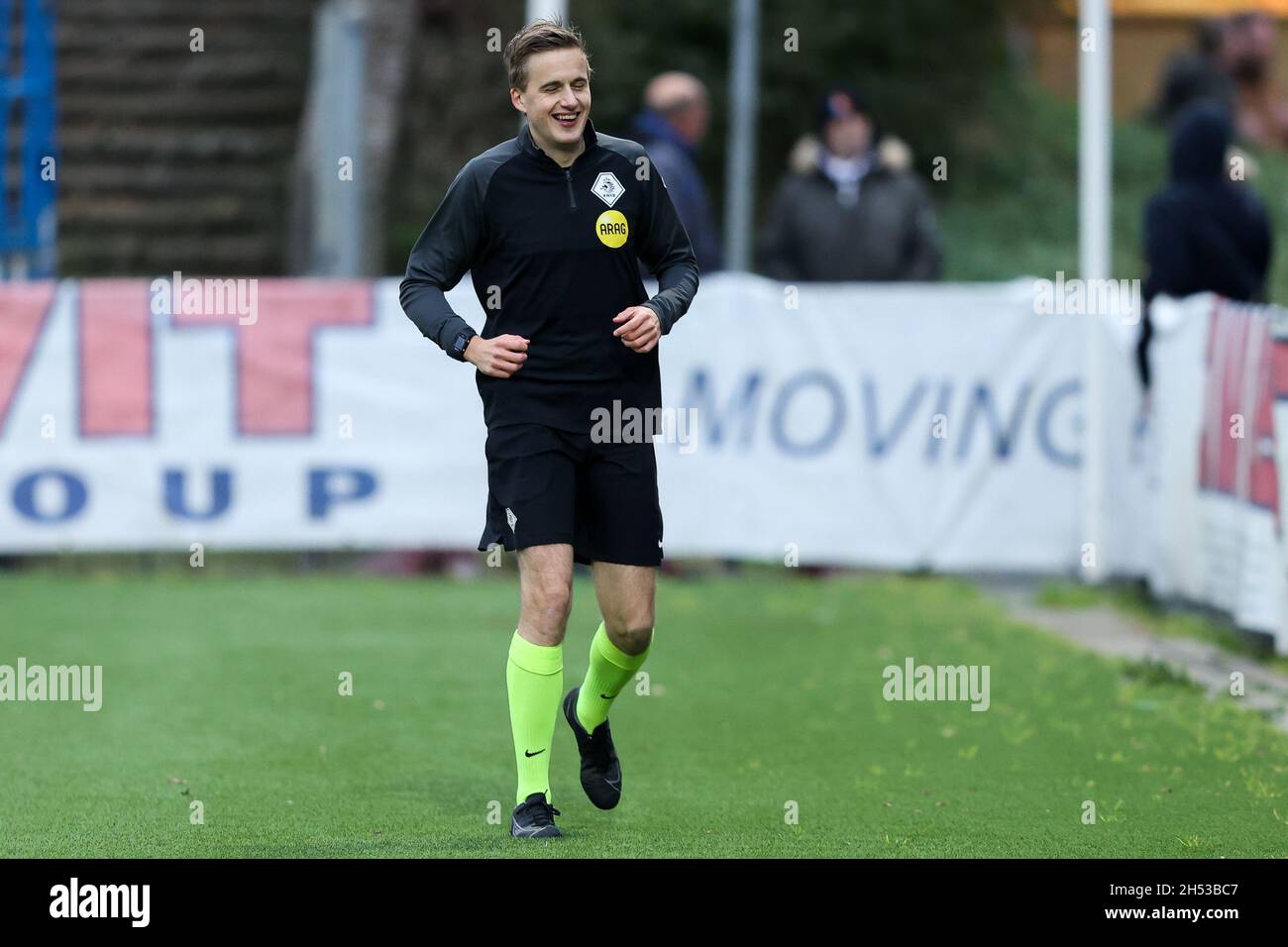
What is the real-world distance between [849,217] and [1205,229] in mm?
2733

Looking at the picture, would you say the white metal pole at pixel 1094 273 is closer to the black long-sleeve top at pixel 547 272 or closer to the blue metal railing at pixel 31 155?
the black long-sleeve top at pixel 547 272

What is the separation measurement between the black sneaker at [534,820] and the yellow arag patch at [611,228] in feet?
5.21

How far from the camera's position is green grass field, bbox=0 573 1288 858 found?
6.77m

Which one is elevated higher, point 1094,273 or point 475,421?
point 1094,273

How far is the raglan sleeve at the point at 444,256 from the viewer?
6.79 m

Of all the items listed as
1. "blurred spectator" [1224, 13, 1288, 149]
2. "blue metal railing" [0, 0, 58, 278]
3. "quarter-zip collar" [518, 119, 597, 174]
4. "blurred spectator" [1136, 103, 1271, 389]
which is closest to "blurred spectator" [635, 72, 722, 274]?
"blurred spectator" [1136, 103, 1271, 389]

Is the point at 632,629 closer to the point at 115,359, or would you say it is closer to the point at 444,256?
the point at 444,256

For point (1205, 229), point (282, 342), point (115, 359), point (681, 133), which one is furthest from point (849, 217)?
point (115, 359)

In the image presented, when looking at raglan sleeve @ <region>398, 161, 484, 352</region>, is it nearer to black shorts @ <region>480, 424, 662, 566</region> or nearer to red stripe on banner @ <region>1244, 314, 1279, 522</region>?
black shorts @ <region>480, 424, 662, 566</region>

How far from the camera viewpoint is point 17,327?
13422 mm

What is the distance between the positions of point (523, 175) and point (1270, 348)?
443 centimetres

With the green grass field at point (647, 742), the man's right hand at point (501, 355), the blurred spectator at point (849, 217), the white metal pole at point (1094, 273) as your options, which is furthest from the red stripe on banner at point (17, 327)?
the man's right hand at point (501, 355)

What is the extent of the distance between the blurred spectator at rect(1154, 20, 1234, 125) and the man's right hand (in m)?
18.0
